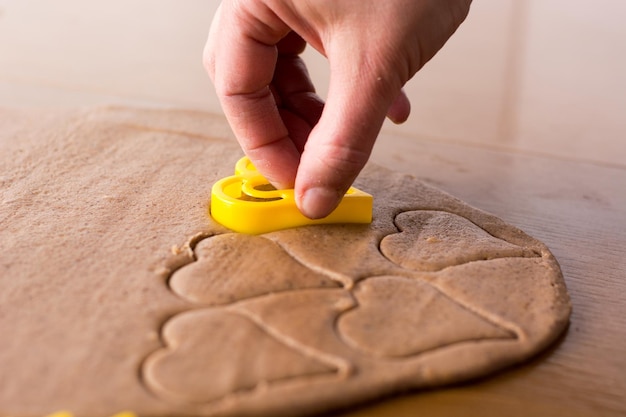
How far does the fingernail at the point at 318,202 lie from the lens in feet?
3.01

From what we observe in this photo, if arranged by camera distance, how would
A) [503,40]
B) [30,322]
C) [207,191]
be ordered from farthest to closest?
[503,40]
[207,191]
[30,322]

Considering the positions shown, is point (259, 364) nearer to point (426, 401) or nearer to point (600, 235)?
point (426, 401)

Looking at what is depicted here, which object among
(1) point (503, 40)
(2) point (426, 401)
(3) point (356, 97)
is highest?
(3) point (356, 97)

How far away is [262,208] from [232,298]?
0.18 m

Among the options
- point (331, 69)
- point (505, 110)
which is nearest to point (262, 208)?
point (331, 69)

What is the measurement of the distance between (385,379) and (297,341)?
99 millimetres

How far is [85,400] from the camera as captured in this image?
0.66 m

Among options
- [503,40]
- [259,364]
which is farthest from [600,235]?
[503,40]

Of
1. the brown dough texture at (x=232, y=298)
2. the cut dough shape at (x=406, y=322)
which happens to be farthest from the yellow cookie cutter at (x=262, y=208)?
the cut dough shape at (x=406, y=322)

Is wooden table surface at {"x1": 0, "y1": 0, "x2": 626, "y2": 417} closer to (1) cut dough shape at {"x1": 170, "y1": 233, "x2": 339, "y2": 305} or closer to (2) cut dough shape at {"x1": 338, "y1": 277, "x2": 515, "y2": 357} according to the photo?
(2) cut dough shape at {"x1": 338, "y1": 277, "x2": 515, "y2": 357}

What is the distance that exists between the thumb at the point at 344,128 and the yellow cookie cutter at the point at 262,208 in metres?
0.08

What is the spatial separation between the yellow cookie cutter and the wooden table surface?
0.94 feet

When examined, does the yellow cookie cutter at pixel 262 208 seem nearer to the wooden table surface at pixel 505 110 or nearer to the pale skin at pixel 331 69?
the pale skin at pixel 331 69

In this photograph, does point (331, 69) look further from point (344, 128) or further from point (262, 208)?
point (262, 208)
